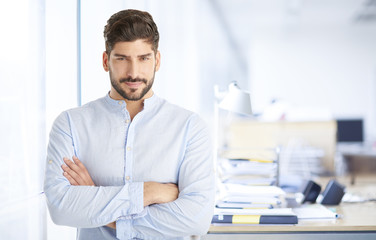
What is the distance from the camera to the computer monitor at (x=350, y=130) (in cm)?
575

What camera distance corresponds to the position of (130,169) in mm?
1426

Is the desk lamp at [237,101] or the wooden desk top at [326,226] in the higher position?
the desk lamp at [237,101]

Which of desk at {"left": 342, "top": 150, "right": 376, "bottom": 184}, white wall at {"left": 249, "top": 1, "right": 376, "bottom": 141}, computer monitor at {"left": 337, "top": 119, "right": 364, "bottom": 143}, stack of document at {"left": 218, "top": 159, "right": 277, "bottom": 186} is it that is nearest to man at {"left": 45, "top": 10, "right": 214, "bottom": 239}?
stack of document at {"left": 218, "top": 159, "right": 277, "bottom": 186}

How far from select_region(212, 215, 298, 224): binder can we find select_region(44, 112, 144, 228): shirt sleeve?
622 mm

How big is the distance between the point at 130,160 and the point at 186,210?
0.26m

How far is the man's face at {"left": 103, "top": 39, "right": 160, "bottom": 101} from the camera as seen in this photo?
1.40 m

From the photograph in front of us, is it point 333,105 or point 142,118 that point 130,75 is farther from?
point 333,105

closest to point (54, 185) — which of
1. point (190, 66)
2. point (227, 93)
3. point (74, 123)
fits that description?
point (74, 123)

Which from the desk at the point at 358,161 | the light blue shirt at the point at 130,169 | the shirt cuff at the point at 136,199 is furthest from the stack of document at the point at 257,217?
the desk at the point at 358,161

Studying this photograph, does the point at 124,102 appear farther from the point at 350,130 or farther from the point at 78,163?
the point at 350,130

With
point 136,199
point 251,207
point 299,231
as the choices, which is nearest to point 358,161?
point 251,207

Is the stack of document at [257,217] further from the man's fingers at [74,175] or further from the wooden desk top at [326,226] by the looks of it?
the man's fingers at [74,175]

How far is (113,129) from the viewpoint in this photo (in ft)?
Answer: 4.87

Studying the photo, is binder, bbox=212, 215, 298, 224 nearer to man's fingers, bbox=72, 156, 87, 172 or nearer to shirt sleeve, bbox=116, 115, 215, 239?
shirt sleeve, bbox=116, 115, 215, 239
